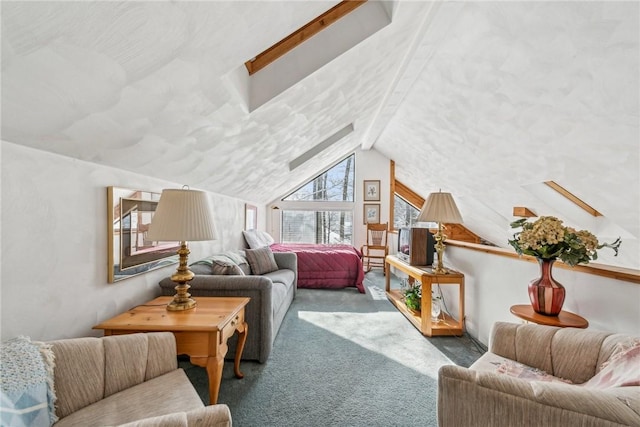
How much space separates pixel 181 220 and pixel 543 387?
173cm

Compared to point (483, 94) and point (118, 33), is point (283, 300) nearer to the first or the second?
point (118, 33)

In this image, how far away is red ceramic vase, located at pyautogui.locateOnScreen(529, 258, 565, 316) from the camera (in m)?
1.63

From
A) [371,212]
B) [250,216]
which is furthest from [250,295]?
[371,212]

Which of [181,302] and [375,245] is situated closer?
[181,302]

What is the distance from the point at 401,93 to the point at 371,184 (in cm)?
340

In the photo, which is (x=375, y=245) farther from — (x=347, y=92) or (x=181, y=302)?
(x=181, y=302)

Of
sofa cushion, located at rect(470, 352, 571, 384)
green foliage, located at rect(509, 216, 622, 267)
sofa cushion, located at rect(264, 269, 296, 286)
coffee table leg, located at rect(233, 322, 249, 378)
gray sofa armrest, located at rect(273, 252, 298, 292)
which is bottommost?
coffee table leg, located at rect(233, 322, 249, 378)

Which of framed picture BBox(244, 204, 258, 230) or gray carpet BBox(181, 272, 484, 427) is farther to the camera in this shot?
framed picture BBox(244, 204, 258, 230)

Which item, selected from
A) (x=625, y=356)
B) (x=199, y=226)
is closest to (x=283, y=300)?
(x=199, y=226)

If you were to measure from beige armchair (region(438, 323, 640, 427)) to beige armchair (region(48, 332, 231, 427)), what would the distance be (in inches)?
30.6

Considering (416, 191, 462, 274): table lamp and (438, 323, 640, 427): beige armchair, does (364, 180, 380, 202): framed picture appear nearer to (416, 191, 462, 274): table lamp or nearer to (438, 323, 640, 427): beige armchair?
(416, 191, 462, 274): table lamp

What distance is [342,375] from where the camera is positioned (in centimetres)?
208

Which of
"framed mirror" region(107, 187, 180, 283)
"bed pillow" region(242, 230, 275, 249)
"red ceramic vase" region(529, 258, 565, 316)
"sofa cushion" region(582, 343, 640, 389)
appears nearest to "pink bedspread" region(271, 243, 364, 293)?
"bed pillow" region(242, 230, 275, 249)

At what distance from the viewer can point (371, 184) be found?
22.7 feet
